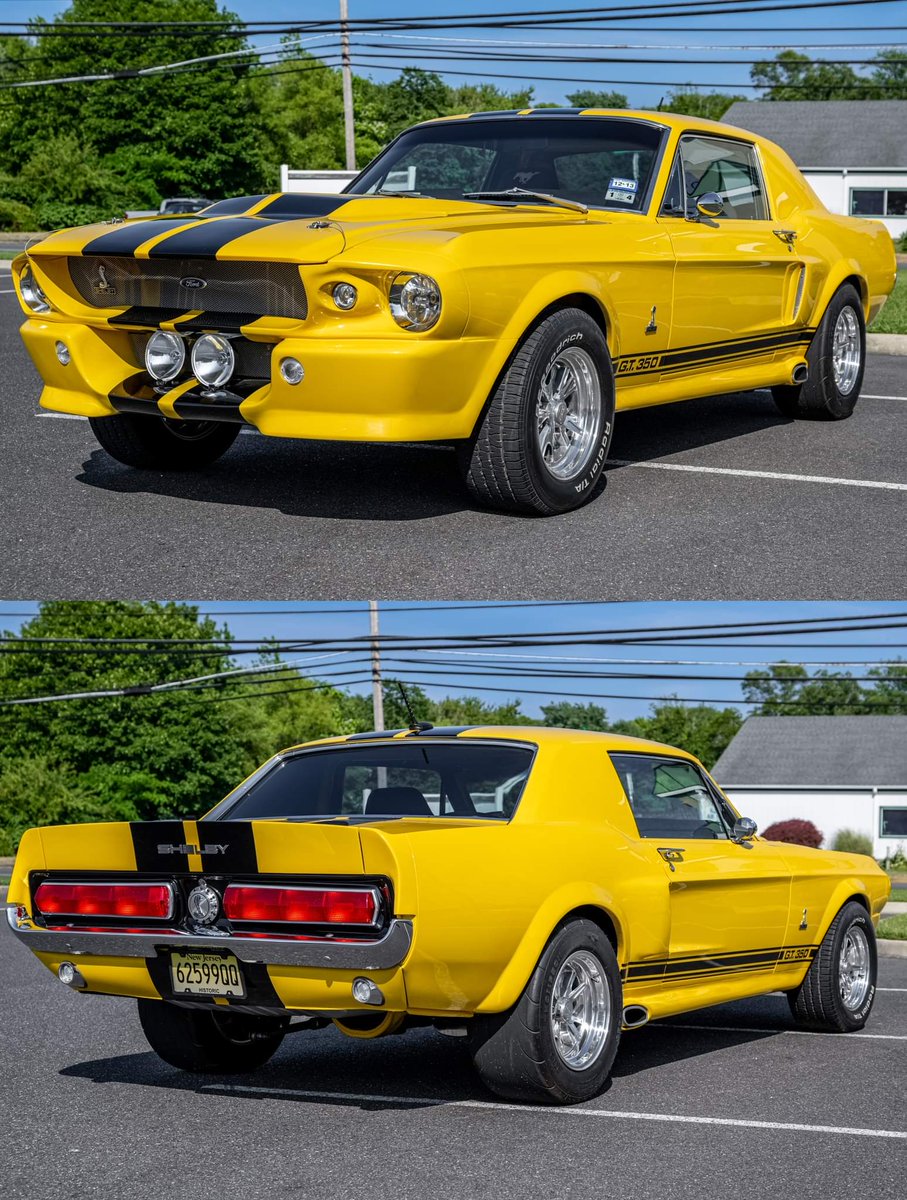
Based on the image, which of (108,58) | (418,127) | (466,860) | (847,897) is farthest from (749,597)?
(108,58)

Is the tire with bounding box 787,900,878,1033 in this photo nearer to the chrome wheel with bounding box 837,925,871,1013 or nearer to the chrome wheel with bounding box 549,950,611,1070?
the chrome wheel with bounding box 837,925,871,1013

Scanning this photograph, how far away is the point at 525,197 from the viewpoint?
7723 millimetres

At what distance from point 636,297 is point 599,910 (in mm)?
3621

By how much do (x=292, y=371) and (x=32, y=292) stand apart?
1.87 meters

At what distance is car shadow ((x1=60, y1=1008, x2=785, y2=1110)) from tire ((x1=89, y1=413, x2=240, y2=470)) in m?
3.34

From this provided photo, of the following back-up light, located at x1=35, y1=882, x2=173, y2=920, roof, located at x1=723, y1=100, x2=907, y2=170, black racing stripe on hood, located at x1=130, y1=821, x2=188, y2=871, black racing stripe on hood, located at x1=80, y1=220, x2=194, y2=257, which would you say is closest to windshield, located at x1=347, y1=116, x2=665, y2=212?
black racing stripe on hood, located at x1=80, y1=220, x2=194, y2=257

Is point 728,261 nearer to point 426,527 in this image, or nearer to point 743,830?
point 426,527

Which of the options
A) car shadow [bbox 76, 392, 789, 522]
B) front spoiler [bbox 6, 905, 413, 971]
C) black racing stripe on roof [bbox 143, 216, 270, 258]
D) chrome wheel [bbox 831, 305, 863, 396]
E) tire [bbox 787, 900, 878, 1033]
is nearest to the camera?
front spoiler [bbox 6, 905, 413, 971]

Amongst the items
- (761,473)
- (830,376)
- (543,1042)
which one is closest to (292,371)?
(543,1042)

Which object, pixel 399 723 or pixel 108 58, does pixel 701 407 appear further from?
pixel 108 58

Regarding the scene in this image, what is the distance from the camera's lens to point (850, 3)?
34000 millimetres

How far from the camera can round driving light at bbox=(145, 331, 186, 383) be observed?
6496 mm

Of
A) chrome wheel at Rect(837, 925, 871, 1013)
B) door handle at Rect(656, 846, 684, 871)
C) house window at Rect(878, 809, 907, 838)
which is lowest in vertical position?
house window at Rect(878, 809, 907, 838)

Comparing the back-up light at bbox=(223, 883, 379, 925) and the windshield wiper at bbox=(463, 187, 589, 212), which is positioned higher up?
the windshield wiper at bbox=(463, 187, 589, 212)
